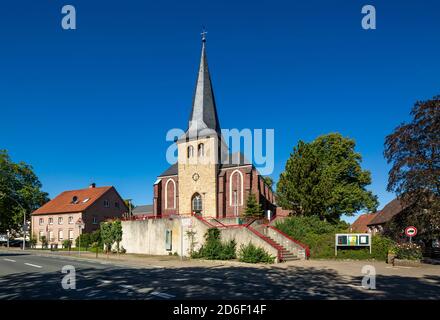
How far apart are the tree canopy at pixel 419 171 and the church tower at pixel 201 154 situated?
23.3 m

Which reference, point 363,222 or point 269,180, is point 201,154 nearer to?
point 269,180

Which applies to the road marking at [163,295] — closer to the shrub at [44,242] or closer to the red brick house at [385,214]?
the red brick house at [385,214]

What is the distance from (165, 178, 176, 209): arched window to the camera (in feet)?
165

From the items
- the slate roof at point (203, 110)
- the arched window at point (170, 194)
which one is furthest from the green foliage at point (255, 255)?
the arched window at point (170, 194)

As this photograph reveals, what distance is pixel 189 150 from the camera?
160 ft

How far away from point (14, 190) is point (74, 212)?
38.4 ft

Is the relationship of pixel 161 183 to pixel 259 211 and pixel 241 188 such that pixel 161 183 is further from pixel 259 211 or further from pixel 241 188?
pixel 259 211

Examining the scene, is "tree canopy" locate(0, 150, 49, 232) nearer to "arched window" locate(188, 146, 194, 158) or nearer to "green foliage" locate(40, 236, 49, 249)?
"green foliage" locate(40, 236, 49, 249)

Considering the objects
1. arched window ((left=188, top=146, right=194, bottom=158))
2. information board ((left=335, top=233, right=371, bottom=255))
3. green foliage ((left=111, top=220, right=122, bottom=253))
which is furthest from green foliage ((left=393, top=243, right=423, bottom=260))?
arched window ((left=188, top=146, right=194, bottom=158))

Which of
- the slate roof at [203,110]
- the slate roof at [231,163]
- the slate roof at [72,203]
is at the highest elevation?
the slate roof at [203,110]

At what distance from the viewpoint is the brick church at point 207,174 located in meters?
45.5

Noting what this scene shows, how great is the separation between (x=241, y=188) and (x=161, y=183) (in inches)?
443

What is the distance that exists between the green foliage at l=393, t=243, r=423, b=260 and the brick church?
2220 centimetres
